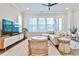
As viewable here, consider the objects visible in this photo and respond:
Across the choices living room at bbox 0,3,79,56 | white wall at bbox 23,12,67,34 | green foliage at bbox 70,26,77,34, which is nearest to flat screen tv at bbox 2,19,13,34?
living room at bbox 0,3,79,56

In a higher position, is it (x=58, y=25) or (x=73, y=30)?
(x=58, y=25)

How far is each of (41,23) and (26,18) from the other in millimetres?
711

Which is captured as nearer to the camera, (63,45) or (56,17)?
(63,45)

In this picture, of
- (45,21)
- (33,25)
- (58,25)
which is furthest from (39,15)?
(58,25)

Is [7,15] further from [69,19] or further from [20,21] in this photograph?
[69,19]

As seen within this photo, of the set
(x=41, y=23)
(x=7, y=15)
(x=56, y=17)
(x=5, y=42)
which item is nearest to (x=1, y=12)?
(x=7, y=15)

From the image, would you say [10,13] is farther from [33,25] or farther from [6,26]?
[33,25]

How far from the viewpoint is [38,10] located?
570 cm

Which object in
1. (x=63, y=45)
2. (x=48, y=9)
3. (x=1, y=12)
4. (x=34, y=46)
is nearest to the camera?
(x=34, y=46)

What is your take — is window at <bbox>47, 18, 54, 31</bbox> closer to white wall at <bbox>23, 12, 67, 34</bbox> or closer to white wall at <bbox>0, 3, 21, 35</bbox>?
white wall at <bbox>23, 12, 67, 34</bbox>

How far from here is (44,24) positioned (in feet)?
18.4

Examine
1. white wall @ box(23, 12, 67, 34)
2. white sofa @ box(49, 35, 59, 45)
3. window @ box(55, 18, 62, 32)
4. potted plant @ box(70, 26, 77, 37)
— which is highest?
white wall @ box(23, 12, 67, 34)

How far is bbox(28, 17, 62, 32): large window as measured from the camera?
5641 millimetres

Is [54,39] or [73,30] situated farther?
[54,39]
